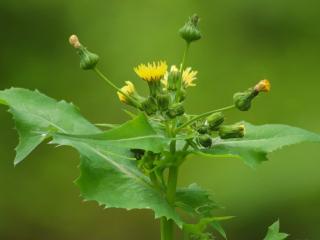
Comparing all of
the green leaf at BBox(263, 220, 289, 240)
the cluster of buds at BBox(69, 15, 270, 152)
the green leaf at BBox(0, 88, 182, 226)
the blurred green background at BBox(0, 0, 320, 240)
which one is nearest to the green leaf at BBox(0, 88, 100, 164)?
the green leaf at BBox(0, 88, 182, 226)

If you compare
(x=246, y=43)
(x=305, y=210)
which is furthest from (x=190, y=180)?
(x=246, y=43)

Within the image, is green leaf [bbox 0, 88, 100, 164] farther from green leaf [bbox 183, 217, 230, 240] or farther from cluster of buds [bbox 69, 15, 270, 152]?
green leaf [bbox 183, 217, 230, 240]

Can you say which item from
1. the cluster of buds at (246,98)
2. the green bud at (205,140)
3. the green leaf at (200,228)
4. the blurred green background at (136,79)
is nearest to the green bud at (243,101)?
the cluster of buds at (246,98)

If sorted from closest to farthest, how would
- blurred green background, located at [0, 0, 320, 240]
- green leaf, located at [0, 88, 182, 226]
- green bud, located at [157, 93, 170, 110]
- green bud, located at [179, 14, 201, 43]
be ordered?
green leaf, located at [0, 88, 182, 226]
green bud, located at [157, 93, 170, 110]
green bud, located at [179, 14, 201, 43]
blurred green background, located at [0, 0, 320, 240]

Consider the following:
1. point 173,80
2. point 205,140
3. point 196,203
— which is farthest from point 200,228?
point 173,80

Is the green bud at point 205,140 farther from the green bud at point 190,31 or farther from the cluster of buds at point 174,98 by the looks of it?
the green bud at point 190,31

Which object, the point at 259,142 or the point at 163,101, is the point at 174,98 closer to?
the point at 163,101
